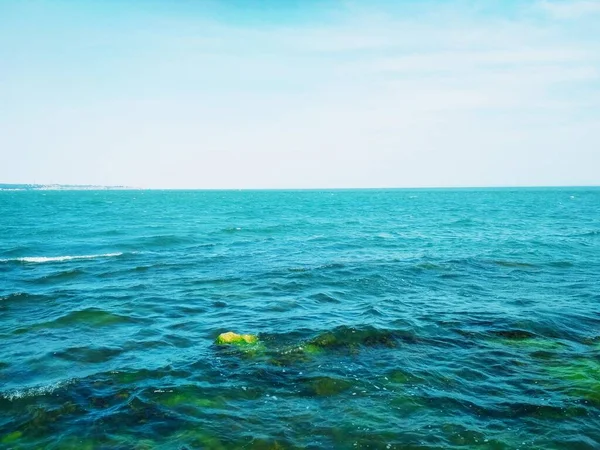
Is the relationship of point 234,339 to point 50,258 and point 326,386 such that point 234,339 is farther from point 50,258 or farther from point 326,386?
point 50,258

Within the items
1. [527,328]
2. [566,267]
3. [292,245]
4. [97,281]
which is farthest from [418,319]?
[292,245]

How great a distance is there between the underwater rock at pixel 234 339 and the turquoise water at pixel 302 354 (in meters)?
0.45

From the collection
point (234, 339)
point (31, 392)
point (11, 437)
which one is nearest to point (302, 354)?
point (234, 339)

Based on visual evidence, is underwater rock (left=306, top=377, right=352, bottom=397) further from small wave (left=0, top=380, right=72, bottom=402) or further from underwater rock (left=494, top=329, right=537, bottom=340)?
underwater rock (left=494, top=329, right=537, bottom=340)

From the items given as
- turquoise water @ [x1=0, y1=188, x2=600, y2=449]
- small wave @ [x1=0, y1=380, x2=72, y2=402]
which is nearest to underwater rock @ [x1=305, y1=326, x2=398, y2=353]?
turquoise water @ [x1=0, y1=188, x2=600, y2=449]

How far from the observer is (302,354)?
15.0 m

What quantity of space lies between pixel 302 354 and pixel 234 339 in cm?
304

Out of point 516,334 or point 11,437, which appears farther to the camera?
point 516,334

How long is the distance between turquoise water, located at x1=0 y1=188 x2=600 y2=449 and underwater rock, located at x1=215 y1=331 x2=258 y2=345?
45cm

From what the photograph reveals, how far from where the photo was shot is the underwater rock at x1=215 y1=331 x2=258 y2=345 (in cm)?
1620

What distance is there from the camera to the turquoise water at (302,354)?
1059 centimetres

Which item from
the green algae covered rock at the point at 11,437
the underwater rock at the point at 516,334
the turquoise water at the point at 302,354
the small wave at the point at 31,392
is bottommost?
the green algae covered rock at the point at 11,437

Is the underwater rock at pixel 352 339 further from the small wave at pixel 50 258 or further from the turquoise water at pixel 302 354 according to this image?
the small wave at pixel 50 258

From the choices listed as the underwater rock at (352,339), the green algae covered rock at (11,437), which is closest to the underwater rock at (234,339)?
the underwater rock at (352,339)
